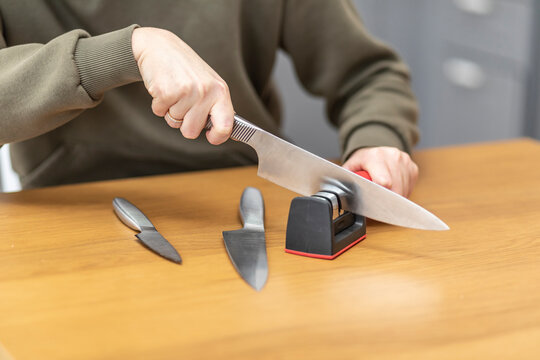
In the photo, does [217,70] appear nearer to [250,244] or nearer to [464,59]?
[250,244]

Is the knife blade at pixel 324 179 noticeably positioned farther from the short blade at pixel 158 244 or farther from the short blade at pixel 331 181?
the short blade at pixel 158 244

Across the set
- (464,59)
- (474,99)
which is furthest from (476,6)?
(474,99)

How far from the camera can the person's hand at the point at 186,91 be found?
2.18 ft

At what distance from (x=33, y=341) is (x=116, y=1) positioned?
1.97 feet

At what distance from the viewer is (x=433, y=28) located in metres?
2.34

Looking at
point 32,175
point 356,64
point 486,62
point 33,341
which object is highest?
point 33,341

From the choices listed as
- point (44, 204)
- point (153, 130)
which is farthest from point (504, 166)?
point (44, 204)

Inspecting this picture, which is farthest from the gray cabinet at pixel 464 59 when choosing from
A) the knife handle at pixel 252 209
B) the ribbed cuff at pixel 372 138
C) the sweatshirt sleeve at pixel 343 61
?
the knife handle at pixel 252 209

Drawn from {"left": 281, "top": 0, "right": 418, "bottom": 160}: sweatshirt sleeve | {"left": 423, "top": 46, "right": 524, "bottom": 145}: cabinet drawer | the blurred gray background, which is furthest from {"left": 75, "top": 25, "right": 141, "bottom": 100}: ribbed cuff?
{"left": 423, "top": 46, "right": 524, "bottom": 145}: cabinet drawer

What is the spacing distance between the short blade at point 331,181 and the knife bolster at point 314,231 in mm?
42

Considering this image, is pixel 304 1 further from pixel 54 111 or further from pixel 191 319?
pixel 191 319

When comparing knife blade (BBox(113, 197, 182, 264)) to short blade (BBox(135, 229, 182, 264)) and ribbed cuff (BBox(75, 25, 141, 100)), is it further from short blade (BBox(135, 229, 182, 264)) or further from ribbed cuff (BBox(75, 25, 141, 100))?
ribbed cuff (BBox(75, 25, 141, 100))

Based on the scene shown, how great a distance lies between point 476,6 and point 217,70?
138 cm

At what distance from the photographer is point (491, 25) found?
2072 millimetres
